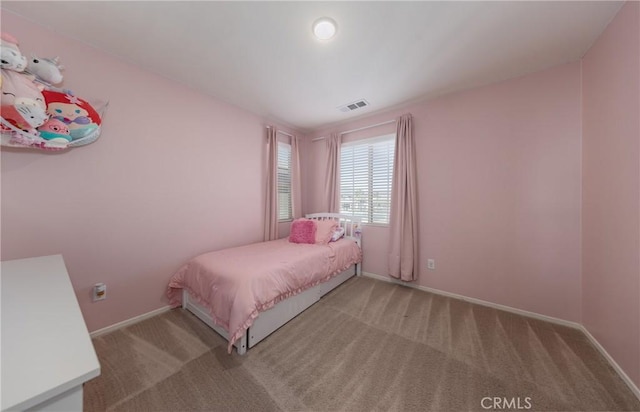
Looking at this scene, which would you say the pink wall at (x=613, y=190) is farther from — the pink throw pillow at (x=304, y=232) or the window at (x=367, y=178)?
the pink throw pillow at (x=304, y=232)

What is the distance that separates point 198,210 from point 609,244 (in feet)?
12.1

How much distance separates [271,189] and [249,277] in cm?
175

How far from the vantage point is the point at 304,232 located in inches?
117

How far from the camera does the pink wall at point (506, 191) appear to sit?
2002 millimetres

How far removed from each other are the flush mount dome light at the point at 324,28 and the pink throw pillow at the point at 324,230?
2.10 metres

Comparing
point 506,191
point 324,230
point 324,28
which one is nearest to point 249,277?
point 324,230

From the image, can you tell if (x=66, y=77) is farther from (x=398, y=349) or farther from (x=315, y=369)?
(x=398, y=349)

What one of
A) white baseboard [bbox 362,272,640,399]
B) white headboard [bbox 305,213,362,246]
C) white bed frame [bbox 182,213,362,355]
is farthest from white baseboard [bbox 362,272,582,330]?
white bed frame [bbox 182,213,362,355]

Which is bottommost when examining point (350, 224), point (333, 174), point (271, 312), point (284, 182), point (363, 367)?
point (363, 367)

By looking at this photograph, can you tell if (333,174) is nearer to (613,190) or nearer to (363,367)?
(363,367)

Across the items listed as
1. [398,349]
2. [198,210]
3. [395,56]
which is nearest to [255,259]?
[198,210]

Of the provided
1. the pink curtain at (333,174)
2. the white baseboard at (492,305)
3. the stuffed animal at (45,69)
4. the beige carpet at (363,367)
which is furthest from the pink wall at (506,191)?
the stuffed animal at (45,69)

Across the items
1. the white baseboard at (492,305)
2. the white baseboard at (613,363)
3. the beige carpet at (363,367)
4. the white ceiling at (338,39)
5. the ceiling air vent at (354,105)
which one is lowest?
the beige carpet at (363,367)

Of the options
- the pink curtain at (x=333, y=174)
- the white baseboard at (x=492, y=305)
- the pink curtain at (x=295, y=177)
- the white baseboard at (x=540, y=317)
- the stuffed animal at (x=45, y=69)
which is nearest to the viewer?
the white baseboard at (x=540, y=317)
